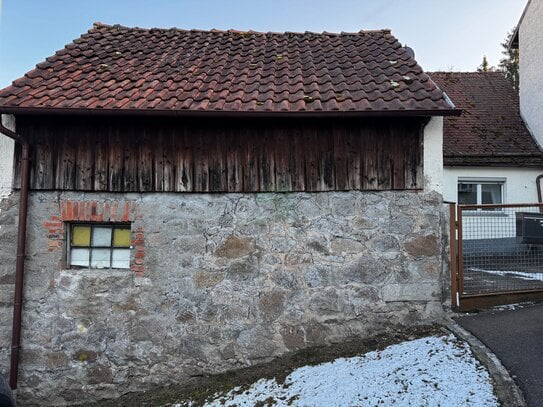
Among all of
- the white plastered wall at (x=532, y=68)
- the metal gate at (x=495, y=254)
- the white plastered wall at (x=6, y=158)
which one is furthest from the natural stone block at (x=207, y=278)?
the white plastered wall at (x=532, y=68)

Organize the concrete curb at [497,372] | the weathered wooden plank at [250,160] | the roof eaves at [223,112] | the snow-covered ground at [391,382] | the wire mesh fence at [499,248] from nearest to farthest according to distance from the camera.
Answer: the concrete curb at [497,372], the snow-covered ground at [391,382], the roof eaves at [223,112], the weathered wooden plank at [250,160], the wire mesh fence at [499,248]

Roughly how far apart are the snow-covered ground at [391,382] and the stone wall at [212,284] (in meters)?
0.54

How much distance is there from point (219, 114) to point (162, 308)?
2.50 meters

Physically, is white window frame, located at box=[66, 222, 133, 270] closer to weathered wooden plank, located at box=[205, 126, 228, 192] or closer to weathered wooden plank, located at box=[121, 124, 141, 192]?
weathered wooden plank, located at box=[121, 124, 141, 192]

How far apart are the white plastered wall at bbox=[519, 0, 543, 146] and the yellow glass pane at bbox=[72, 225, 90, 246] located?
9.87 m

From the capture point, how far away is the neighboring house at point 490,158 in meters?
9.02

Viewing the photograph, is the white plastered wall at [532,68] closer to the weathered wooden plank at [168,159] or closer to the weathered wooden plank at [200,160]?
the weathered wooden plank at [200,160]

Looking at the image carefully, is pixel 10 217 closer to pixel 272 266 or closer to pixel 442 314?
pixel 272 266

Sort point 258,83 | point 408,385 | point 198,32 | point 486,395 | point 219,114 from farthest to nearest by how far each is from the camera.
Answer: point 198,32 → point 258,83 → point 219,114 → point 408,385 → point 486,395

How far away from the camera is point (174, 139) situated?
16.4 feet

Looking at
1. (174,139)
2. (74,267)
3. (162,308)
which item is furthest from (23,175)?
(162,308)

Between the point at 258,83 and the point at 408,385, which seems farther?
the point at 258,83

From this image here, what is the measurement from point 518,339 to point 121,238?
4.84 meters

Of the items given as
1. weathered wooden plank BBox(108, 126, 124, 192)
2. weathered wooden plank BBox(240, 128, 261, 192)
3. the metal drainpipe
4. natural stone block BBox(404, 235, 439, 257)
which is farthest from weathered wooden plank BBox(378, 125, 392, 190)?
the metal drainpipe
